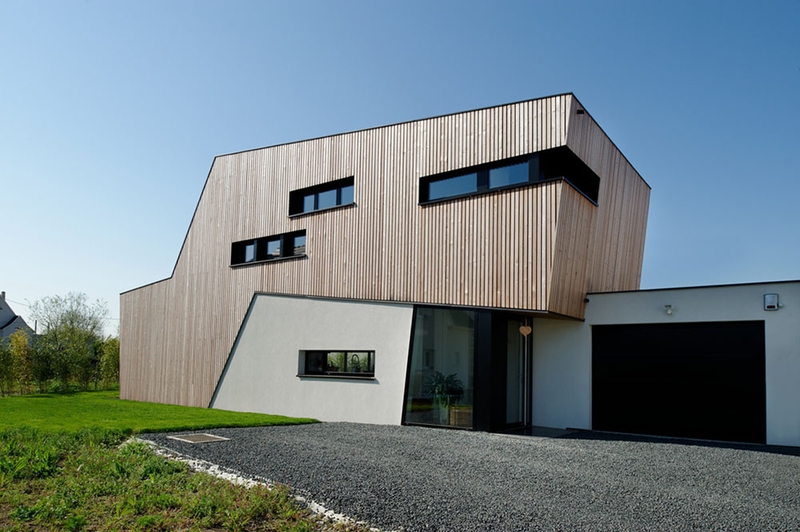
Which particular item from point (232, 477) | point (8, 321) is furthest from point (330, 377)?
point (8, 321)

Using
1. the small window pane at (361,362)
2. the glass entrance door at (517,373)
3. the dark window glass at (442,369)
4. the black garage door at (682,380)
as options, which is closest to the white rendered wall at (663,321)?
the black garage door at (682,380)

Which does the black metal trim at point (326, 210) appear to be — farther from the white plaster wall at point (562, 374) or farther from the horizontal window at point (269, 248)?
the white plaster wall at point (562, 374)

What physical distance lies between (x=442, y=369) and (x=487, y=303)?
5.20 feet

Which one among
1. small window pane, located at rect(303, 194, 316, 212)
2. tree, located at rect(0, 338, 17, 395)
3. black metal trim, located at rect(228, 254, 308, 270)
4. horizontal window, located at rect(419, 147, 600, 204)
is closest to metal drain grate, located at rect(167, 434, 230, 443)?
horizontal window, located at rect(419, 147, 600, 204)

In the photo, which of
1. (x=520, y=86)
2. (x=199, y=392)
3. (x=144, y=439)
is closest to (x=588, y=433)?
(x=520, y=86)

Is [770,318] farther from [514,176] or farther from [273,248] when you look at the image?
[273,248]

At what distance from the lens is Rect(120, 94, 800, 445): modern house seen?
436 inches

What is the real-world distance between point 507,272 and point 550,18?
15.6 ft

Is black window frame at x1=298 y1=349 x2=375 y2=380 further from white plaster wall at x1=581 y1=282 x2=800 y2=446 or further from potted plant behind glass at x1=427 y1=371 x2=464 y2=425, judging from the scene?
white plaster wall at x1=581 y1=282 x2=800 y2=446

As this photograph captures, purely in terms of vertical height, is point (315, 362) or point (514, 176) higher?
point (514, 176)

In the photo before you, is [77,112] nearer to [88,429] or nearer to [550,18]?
[88,429]

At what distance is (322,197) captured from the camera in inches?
596

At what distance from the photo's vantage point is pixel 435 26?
37.1 feet

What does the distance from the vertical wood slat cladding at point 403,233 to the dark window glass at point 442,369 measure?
0.44 m
